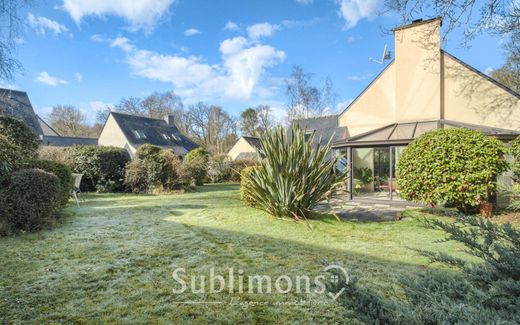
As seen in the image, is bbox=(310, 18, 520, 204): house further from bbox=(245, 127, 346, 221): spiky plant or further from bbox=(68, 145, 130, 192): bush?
bbox=(68, 145, 130, 192): bush

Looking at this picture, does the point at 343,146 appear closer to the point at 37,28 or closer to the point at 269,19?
the point at 269,19

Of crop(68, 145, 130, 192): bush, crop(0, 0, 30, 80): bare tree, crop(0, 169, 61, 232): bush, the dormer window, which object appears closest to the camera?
crop(0, 0, 30, 80): bare tree

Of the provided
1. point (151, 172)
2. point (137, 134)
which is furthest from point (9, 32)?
point (137, 134)

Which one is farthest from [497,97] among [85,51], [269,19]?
[85,51]

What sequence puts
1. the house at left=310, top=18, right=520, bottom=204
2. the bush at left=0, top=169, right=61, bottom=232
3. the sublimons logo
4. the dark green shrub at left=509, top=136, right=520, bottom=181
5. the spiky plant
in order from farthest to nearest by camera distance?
the house at left=310, top=18, right=520, bottom=204 < the dark green shrub at left=509, top=136, right=520, bottom=181 < the spiky plant < the bush at left=0, top=169, right=61, bottom=232 < the sublimons logo

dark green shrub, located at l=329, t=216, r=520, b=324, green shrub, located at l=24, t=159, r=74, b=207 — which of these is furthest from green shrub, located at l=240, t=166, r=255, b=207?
dark green shrub, located at l=329, t=216, r=520, b=324

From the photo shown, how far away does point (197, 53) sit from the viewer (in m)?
16.7

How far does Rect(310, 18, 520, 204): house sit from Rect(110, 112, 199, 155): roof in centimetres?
2128

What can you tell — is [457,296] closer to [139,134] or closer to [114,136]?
[139,134]

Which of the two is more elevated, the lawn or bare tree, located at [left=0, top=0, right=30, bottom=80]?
bare tree, located at [left=0, top=0, right=30, bottom=80]

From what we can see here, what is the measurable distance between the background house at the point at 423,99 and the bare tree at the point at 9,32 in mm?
8828

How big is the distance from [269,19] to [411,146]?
7.32m

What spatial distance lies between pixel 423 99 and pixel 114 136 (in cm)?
2553

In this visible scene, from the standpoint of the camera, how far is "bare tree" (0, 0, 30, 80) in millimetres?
4203
